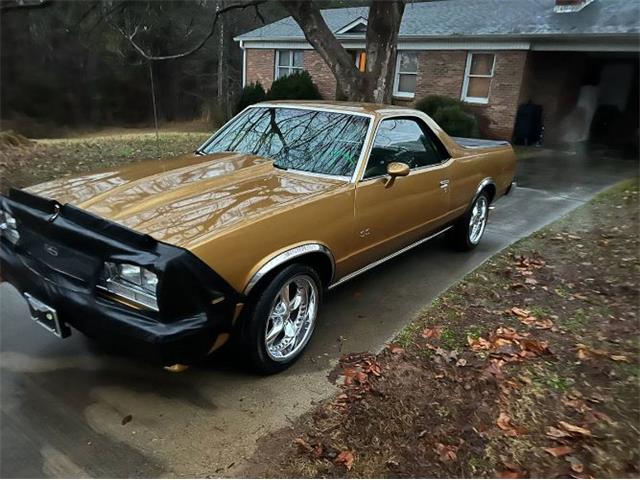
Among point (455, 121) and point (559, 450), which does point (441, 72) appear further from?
point (559, 450)

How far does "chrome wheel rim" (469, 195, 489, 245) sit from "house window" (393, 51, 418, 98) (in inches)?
462

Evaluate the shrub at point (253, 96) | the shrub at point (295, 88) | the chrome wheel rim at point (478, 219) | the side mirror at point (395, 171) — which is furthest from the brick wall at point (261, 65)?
the side mirror at point (395, 171)

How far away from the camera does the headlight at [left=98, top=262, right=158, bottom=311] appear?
2.49 meters

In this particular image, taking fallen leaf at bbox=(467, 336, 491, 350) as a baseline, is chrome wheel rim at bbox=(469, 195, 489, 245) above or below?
above

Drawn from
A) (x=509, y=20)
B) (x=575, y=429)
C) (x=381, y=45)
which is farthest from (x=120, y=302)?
(x=509, y=20)

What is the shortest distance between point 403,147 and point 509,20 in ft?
41.7

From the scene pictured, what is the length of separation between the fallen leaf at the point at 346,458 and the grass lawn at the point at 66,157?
5788 mm

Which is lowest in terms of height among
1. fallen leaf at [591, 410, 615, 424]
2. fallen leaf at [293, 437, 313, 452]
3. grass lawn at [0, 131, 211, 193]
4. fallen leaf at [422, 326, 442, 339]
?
grass lawn at [0, 131, 211, 193]

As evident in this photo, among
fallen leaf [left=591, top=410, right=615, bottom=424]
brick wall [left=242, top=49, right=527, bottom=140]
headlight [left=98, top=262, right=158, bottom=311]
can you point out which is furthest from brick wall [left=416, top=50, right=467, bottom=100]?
headlight [left=98, top=262, right=158, bottom=311]

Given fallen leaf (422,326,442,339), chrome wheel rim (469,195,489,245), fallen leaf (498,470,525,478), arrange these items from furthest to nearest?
chrome wheel rim (469,195,489,245) < fallen leaf (422,326,442,339) < fallen leaf (498,470,525,478)

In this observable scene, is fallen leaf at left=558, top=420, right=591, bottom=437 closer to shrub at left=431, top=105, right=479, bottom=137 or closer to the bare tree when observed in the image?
the bare tree

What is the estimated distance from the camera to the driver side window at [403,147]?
3920 mm

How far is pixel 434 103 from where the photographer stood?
47.9 ft

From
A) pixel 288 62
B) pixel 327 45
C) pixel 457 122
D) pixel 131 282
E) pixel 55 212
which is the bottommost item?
pixel 457 122
